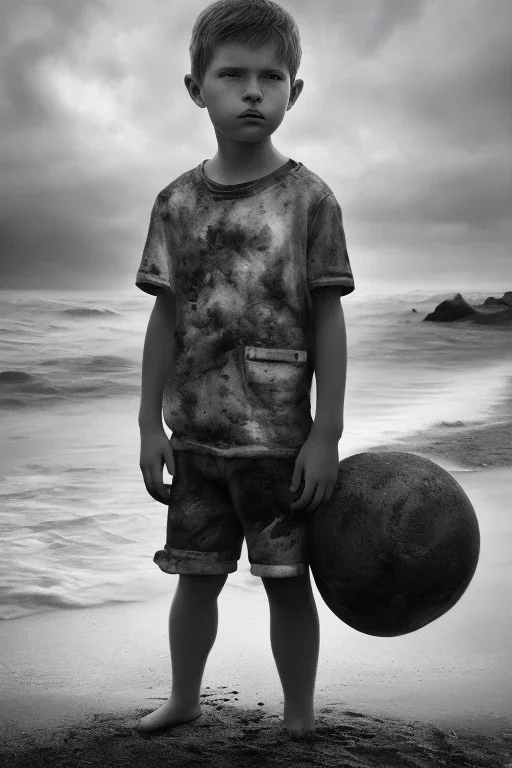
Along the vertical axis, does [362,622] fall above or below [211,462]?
below

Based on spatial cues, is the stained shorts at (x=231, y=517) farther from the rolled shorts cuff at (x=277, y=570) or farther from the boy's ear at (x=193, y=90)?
the boy's ear at (x=193, y=90)

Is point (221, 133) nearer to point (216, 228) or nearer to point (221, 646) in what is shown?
point (216, 228)

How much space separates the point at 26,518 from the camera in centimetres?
524

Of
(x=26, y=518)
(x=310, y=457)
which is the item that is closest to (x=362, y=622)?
(x=310, y=457)

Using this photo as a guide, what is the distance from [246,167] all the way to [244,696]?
1.67 m

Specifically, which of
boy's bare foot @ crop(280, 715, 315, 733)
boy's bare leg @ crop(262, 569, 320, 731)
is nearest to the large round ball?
boy's bare leg @ crop(262, 569, 320, 731)

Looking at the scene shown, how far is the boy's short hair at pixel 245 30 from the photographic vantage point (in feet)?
9.05

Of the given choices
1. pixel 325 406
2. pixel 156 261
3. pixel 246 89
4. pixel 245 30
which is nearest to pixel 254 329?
pixel 325 406

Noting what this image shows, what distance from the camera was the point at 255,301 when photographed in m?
2.83

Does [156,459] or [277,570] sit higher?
[156,459]

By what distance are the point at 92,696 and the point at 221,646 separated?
1.88 ft

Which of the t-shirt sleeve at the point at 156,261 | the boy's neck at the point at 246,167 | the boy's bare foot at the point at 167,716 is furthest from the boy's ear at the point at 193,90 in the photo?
the boy's bare foot at the point at 167,716

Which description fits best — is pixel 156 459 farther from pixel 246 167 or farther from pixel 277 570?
pixel 246 167

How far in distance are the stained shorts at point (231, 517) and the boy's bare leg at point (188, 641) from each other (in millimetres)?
107
